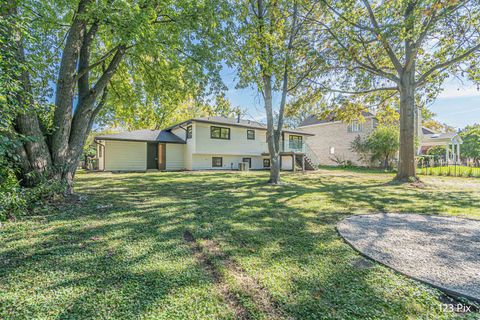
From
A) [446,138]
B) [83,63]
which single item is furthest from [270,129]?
[446,138]

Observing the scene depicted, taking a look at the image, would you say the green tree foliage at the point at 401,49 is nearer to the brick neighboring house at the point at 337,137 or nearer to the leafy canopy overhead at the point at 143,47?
the leafy canopy overhead at the point at 143,47

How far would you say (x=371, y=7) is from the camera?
30.8 ft

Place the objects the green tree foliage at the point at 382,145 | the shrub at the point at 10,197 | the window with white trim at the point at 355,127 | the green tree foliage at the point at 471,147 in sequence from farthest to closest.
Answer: the green tree foliage at the point at 471,147
the window with white trim at the point at 355,127
the green tree foliage at the point at 382,145
the shrub at the point at 10,197

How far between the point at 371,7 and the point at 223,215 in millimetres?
11039

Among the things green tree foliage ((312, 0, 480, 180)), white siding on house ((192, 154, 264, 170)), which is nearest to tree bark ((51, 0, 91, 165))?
green tree foliage ((312, 0, 480, 180))

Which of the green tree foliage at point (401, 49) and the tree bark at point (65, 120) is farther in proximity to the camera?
the green tree foliage at point (401, 49)

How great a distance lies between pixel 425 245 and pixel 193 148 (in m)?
14.9

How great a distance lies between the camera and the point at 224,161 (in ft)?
61.7

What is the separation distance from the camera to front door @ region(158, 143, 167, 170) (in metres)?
17.5

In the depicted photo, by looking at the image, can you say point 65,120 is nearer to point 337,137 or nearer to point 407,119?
point 407,119

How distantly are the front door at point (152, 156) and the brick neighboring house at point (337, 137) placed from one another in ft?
54.9

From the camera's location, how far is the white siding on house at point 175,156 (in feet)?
57.9

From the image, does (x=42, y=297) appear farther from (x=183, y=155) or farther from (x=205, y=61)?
(x=183, y=155)

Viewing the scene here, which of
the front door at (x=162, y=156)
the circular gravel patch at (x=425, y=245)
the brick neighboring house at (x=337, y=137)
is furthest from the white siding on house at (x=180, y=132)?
the circular gravel patch at (x=425, y=245)
